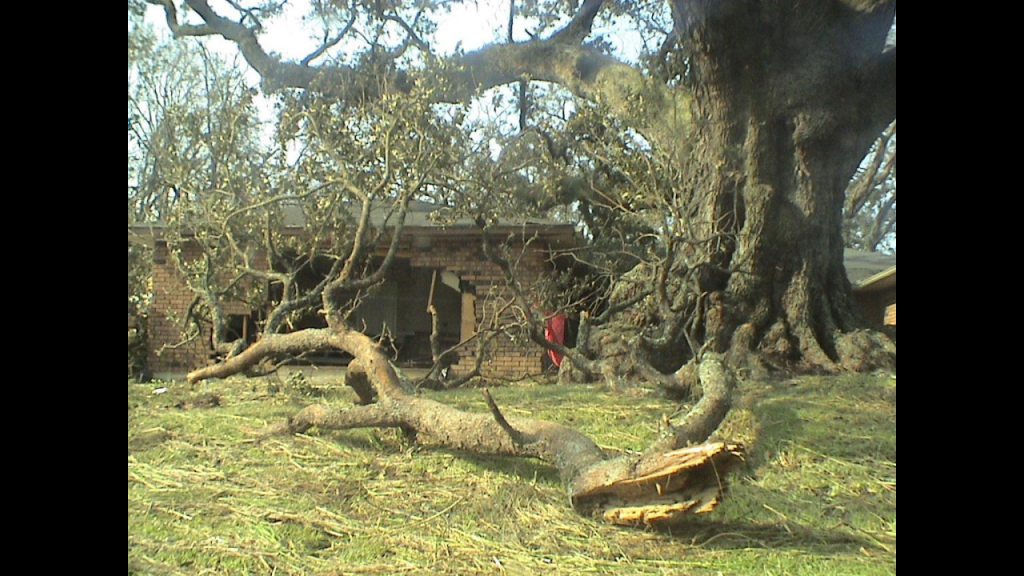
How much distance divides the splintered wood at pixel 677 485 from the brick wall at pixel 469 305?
2.12m

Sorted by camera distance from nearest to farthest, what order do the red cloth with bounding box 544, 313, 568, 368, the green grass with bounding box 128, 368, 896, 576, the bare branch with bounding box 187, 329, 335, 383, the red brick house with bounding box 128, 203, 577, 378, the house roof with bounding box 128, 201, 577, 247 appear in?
1. the green grass with bounding box 128, 368, 896, 576
2. the bare branch with bounding box 187, 329, 335, 383
3. the red brick house with bounding box 128, 203, 577, 378
4. the red cloth with bounding box 544, 313, 568, 368
5. the house roof with bounding box 128, 201, 577, 247

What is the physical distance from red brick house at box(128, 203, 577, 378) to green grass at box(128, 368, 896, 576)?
116 cm

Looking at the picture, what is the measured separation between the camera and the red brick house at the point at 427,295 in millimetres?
5184

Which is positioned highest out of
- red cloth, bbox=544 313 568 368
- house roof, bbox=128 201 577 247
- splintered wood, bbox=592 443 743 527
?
house roof, bbox=128 201 577 247

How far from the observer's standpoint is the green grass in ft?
8.27

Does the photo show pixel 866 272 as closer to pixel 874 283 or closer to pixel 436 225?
pixel 874 283

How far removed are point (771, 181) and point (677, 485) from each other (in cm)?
410

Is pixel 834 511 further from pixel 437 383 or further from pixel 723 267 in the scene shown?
pixel 723 267

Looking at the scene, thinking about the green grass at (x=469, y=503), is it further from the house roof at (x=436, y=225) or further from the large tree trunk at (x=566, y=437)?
the house roof at (x=436, y=225)

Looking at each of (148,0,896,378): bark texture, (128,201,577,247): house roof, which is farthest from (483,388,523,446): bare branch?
(128,201,577,247): house roof

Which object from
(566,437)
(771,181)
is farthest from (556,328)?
(566,437)

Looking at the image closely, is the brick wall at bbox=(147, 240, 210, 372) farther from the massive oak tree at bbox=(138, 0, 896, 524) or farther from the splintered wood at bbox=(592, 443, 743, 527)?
the splintered wood at bbox=(592, 443, 743, 527)

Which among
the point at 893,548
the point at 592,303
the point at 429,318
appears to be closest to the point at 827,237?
the point at 592,303

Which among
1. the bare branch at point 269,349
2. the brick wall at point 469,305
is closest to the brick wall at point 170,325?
the brick wall at point 469,305
